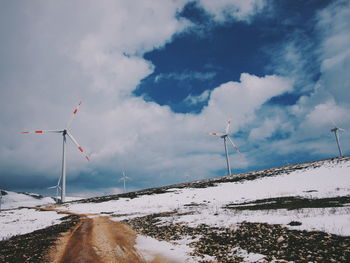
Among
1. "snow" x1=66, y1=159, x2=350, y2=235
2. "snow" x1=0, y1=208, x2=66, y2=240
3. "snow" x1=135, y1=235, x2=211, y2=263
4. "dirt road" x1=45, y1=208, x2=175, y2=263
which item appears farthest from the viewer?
"snow" x1=0, y1=208, x2=66, y2=240

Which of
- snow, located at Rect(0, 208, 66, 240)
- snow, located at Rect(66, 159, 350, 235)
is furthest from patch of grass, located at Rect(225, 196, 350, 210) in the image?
snow, located at Rect(0, 208, 66, 240)

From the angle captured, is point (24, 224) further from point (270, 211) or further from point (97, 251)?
point (270, 211)

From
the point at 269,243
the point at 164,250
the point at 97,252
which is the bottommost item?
the point at 164,250

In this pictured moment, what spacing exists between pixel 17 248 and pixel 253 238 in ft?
49.9

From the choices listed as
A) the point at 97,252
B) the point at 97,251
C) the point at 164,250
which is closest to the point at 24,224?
the point at 97,251

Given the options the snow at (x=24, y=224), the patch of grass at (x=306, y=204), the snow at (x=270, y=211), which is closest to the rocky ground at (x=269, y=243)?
the snow at (x=270, y=211)

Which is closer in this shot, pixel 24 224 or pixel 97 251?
pixel 97 251

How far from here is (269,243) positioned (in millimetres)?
12523

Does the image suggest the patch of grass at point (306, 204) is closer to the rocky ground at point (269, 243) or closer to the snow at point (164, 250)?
the rocky ground at point (269, 243)

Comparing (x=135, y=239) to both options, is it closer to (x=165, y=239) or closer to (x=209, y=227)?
(x=165, y=239)

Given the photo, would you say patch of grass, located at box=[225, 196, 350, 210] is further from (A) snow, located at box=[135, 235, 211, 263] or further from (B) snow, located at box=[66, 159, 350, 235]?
(A) snow, located at box=[135, 235, 211, 263]

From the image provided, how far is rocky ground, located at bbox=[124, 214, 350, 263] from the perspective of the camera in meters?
10.2

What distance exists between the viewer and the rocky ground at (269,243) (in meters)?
10.2

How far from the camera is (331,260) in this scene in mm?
9367
